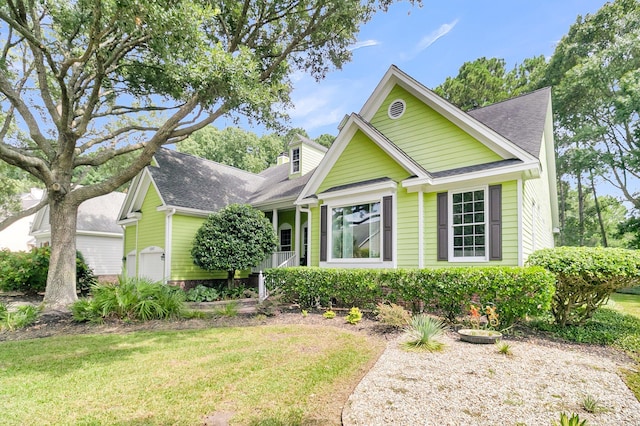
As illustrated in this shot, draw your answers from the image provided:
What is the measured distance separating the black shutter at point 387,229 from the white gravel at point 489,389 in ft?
13.7

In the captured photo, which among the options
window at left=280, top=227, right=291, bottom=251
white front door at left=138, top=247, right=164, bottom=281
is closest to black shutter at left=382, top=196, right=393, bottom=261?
window at left=280, top=227, right=291, bottom=251

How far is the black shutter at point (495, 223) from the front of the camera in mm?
8242

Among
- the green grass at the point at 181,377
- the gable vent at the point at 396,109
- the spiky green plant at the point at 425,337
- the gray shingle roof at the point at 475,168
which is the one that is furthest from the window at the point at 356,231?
the spiky green plant at the point at 425,337

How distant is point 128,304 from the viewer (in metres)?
8.46

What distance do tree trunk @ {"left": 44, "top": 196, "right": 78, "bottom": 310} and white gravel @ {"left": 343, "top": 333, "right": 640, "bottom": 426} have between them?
970cm

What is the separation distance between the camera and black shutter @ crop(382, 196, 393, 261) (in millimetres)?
9620

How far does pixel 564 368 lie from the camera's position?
468cm

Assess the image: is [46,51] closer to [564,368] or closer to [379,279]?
[379,279]

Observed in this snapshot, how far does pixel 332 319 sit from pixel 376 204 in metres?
3.70

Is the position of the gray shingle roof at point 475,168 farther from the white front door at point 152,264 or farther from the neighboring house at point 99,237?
the neighboring house at point 99,237

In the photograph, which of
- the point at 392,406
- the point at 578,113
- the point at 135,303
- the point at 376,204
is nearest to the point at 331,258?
the point at 376,204

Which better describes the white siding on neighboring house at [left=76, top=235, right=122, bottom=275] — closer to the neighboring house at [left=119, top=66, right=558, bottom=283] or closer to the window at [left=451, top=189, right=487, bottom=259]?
the neighboring house at [left=119, top=66, right=558, bottom=283]

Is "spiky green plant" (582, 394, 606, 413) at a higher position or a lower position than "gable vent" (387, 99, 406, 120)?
lower

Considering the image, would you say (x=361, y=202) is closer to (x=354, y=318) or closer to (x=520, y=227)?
(x=354, y=318)
